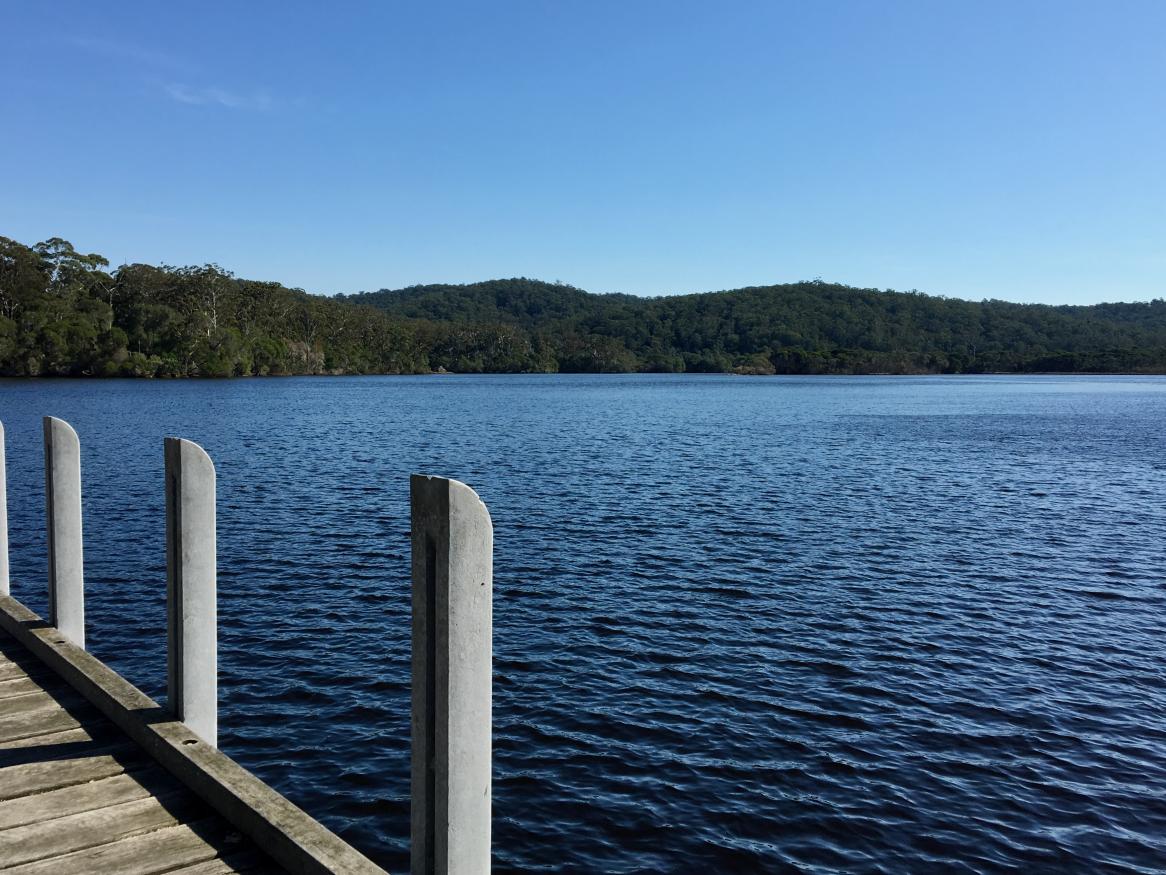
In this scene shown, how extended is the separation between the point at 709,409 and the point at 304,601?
71.1 metres

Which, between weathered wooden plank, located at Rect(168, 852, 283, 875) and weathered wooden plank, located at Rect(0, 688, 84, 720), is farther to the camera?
weathered wooden plank, located at Rect(0, 688, 84, 720)

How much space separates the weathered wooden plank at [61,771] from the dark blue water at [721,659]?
2.98 m

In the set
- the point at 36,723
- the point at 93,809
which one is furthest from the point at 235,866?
the point at 36,723

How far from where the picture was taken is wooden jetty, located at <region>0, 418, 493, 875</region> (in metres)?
2.94

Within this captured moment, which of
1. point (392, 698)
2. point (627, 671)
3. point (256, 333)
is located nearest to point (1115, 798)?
point (627, 671)

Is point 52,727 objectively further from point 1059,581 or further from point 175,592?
point 1059,581

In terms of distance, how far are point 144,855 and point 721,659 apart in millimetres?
8931

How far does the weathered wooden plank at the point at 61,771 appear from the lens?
4203 millimetres

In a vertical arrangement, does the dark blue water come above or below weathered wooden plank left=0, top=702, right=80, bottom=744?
below

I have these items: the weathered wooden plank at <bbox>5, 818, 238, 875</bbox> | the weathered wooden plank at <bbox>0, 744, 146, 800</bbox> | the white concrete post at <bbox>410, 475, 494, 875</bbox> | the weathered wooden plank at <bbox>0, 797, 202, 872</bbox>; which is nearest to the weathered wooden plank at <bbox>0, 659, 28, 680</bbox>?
the weathered wooden plank at <bbox>0, 744, 146, 800</bbox>

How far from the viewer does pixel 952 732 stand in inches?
378

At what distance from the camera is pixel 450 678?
2.93 m

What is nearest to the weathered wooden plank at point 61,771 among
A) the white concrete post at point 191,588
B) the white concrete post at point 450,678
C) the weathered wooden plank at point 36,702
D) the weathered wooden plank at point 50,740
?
the weathered wooden plank at point 50,740

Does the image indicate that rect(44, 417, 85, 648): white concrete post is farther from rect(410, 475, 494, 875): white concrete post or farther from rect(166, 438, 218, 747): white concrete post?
rect(410, 475, 494, 875): white concrete post
